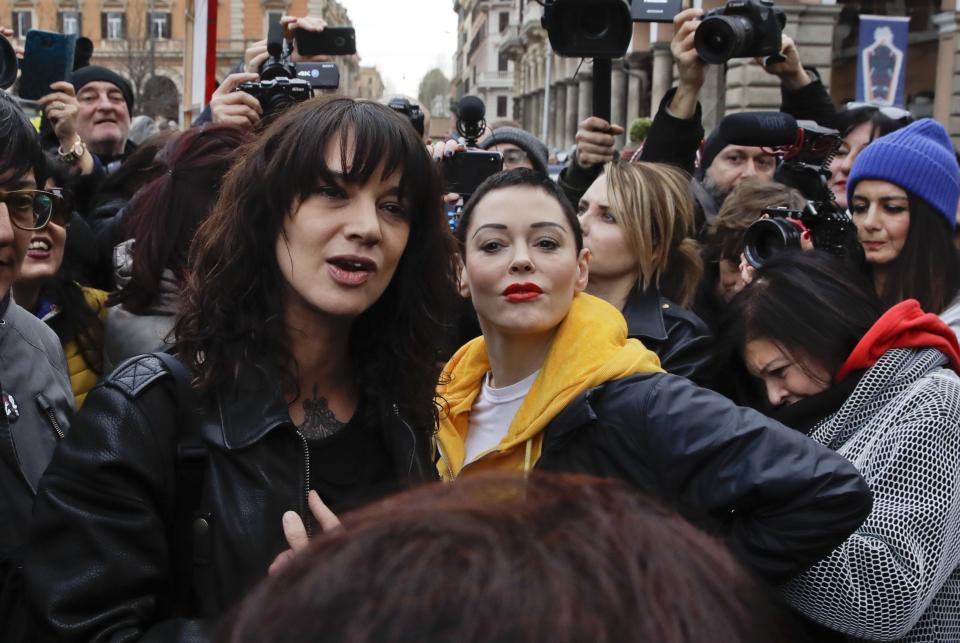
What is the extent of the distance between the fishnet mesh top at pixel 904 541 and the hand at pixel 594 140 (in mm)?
1804

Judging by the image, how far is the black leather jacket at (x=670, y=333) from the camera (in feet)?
9.77

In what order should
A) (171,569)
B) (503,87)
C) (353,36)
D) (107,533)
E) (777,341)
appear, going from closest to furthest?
1. (107,533)
2. (171,569)
3. (777,341)
4. (353,36)
5. (503,87)

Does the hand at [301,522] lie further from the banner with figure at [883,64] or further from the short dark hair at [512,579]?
the banner with figure at [883,64]

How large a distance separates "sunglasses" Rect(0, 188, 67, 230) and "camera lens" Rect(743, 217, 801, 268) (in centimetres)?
207

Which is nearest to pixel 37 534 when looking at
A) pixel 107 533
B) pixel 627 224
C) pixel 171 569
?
pixel 107 533


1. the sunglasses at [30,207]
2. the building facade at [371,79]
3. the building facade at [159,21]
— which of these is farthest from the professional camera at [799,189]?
the building facade at [371,79]

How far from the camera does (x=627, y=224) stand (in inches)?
129

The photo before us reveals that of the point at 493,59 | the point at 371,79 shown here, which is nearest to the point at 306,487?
the point at 493,59

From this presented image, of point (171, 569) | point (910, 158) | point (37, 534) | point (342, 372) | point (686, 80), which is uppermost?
point (686, 80)

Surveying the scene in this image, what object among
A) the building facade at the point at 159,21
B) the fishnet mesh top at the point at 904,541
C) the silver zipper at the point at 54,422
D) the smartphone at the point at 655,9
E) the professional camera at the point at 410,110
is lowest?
the fishnet mesh top at the point at 904,541

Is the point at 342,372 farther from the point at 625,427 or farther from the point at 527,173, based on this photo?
the point at 527,173

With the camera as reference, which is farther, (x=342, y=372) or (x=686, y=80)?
(x=686, y=80)

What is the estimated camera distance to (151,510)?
5.51 feet

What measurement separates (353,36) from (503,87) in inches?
3180
